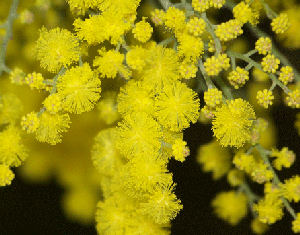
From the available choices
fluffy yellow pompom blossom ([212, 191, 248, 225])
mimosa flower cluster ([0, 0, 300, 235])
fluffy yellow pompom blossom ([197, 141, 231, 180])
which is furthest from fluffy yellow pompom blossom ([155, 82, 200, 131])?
fluffy yellow pompom blossom ([212, 191, 248, 225])

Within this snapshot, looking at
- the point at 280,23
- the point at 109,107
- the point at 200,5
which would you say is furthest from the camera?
the point at 109,107

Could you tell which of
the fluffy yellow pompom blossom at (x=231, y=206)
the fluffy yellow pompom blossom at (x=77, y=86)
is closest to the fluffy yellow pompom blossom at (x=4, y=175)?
the fluffy yellow pompom blossom at (x=77, y=86)

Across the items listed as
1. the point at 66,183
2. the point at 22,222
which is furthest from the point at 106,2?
the point at 22,222

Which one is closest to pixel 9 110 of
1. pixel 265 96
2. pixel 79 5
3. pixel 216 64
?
pixel 79 5

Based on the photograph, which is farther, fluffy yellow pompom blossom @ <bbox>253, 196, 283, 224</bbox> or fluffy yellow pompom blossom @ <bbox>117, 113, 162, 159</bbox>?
fluffy yellow pompom blossom @ <bbox>253, 196, 283, 224</bbox>

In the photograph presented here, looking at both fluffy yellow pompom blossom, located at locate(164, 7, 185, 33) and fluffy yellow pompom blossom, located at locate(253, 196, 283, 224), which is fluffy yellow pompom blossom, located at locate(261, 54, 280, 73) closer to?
fluffy yellow pompom blossom, located at locate(164, 7, 185, 33)

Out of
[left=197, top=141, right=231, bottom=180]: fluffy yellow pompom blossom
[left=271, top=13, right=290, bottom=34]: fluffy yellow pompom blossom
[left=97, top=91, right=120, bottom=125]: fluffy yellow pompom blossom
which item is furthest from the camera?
[left=197, top=141, right=231, bottom=180]: fluffy yellow pompom blossom

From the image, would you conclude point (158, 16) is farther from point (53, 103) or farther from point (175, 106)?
point (53, 103)
